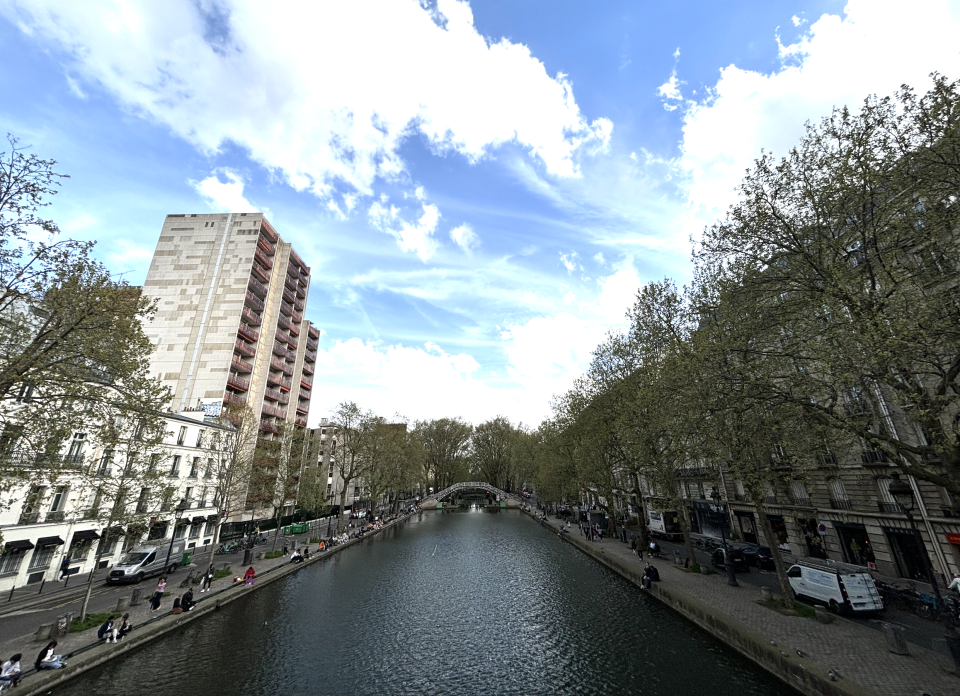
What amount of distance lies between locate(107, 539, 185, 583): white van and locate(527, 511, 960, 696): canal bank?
33.3 metres

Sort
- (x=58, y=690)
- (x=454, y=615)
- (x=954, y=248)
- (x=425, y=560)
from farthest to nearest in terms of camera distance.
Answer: (x=425, y=560) → (x=454, y=615) → (x=58, y=690) → (x=954, y=248)

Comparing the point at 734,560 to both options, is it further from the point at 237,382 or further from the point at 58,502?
the point at 237,382

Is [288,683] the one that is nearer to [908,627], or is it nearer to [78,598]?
[78,598]

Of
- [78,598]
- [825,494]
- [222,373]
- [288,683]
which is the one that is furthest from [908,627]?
[222,373]

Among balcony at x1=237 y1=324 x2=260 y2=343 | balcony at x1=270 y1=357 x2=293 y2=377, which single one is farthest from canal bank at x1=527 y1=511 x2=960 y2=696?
balcony at x1=270 y1=357 x2=293 y2=377

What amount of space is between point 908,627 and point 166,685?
91.0ft

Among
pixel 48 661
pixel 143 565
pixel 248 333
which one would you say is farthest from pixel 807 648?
pixel 248 333

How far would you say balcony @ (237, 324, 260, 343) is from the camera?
56125 mm

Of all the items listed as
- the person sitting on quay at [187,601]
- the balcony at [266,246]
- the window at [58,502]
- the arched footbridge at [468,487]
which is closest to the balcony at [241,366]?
the balcony at [266,246]

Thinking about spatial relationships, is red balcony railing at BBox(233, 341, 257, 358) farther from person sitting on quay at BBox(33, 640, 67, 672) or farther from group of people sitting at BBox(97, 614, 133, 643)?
person sitting on quay at BBox(33, 640, 67, 672)

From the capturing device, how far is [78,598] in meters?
23.9

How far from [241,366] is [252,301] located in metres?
9.92

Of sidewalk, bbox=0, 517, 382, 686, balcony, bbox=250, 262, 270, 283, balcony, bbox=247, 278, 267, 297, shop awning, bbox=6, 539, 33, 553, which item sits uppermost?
balcony, bbox=250, 262, 270, 283

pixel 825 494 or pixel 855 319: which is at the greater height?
pixel 855 319
